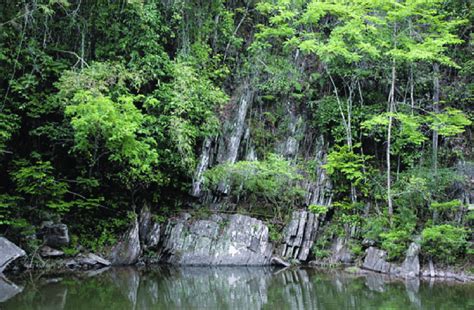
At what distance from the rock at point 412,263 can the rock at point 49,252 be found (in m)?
8.32

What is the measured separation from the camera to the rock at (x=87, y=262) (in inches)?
467

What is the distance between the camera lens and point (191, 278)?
1066cm

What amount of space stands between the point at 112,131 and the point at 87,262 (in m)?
3.72

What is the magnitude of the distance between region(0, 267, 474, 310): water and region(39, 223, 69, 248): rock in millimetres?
Answer: 1308

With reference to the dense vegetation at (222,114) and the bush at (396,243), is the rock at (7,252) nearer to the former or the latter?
the dense vegetation at (222,114)

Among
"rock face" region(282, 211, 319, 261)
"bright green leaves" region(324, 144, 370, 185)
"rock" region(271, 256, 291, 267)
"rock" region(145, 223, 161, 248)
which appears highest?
"bright green leaves" region(324, 144, 370, 185)

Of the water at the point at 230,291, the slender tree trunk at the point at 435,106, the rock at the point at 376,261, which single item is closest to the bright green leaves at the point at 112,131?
the water at the point at 230,291

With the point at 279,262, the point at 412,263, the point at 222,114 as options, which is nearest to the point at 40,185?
the point at 222,114

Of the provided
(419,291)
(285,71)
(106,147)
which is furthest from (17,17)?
(419,291)

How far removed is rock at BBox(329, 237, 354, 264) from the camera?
40.5 ft

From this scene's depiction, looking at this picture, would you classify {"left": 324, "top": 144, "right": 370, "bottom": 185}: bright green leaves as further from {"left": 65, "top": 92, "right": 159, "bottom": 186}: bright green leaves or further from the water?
{"left": 65, "top": 92, "right": 159, "bottom": 186}: bright green leaves

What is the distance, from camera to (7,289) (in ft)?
29.2

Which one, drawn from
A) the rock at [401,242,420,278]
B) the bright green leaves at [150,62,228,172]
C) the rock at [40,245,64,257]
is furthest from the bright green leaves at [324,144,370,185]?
the rock at [40,245,64,257]

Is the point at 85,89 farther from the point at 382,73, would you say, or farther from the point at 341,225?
the point at 382,73
